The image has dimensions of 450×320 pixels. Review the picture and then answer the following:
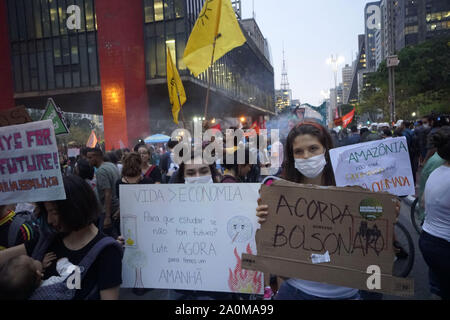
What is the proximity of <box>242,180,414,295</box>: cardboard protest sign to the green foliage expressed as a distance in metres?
38.5

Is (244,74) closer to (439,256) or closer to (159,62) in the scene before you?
(159,62)

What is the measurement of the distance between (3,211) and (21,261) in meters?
0.80

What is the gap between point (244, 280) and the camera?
2.43 metres

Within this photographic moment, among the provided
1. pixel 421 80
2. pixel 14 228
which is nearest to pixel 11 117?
pixel 14 228

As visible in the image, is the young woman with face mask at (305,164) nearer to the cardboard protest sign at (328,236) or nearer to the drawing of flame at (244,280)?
the cardboard protest sign at (328,236)

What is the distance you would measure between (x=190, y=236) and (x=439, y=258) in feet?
6.47

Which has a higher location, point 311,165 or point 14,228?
point 311,165

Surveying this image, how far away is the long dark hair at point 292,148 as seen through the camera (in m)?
2.21

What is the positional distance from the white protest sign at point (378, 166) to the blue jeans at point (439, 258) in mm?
459

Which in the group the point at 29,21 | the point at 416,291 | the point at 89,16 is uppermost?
the point at 29,21

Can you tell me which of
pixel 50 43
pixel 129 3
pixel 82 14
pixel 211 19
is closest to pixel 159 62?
pixel 129 3

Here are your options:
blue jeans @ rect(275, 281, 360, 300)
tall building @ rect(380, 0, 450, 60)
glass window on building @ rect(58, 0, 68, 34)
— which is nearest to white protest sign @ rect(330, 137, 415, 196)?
blue jeans @ rect(275, 281, 360, 300)

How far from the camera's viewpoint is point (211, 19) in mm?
5203

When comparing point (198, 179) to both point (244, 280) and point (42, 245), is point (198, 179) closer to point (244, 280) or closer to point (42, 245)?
point (244, 280)
